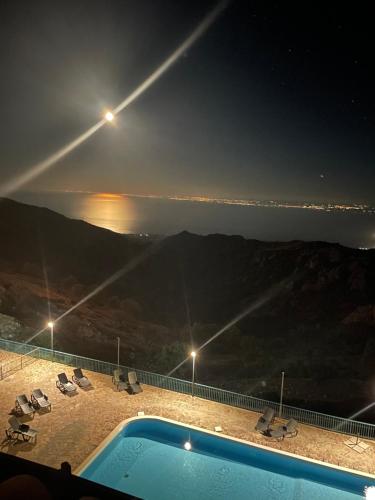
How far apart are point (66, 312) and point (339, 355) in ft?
63.3

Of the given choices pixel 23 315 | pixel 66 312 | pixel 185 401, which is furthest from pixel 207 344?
pixel 185 401

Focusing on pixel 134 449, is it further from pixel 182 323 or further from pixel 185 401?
pixel 182 323

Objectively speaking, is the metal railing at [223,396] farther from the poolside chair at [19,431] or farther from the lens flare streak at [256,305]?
the lens flare streak at [256,305]

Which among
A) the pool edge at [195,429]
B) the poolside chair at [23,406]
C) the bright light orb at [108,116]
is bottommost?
the pool edge at [195,429]

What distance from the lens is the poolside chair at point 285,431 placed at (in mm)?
11406

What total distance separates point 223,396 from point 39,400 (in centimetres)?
588

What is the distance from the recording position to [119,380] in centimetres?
1398

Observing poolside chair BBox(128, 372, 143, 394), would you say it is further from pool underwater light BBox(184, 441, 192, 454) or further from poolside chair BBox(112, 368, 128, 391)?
pool underwater light BBox(184, 441, 192, 454)

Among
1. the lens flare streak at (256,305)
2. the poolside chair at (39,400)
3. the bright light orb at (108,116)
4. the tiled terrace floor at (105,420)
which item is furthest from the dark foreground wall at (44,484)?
the lens flare streak at (256,305)

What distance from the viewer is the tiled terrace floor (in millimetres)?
10516

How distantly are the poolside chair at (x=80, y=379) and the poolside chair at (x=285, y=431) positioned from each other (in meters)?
6.33

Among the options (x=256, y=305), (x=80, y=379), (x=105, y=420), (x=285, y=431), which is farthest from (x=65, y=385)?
(x=256, y=305)

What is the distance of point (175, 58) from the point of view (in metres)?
19.2

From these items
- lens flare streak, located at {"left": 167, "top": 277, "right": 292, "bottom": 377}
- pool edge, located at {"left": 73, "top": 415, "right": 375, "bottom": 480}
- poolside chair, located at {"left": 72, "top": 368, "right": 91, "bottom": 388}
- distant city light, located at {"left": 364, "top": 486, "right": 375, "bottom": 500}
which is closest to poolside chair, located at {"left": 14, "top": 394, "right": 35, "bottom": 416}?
poolside chair, located at {"left": 72, "top": 368, "right": 91, "bottom": 388}
